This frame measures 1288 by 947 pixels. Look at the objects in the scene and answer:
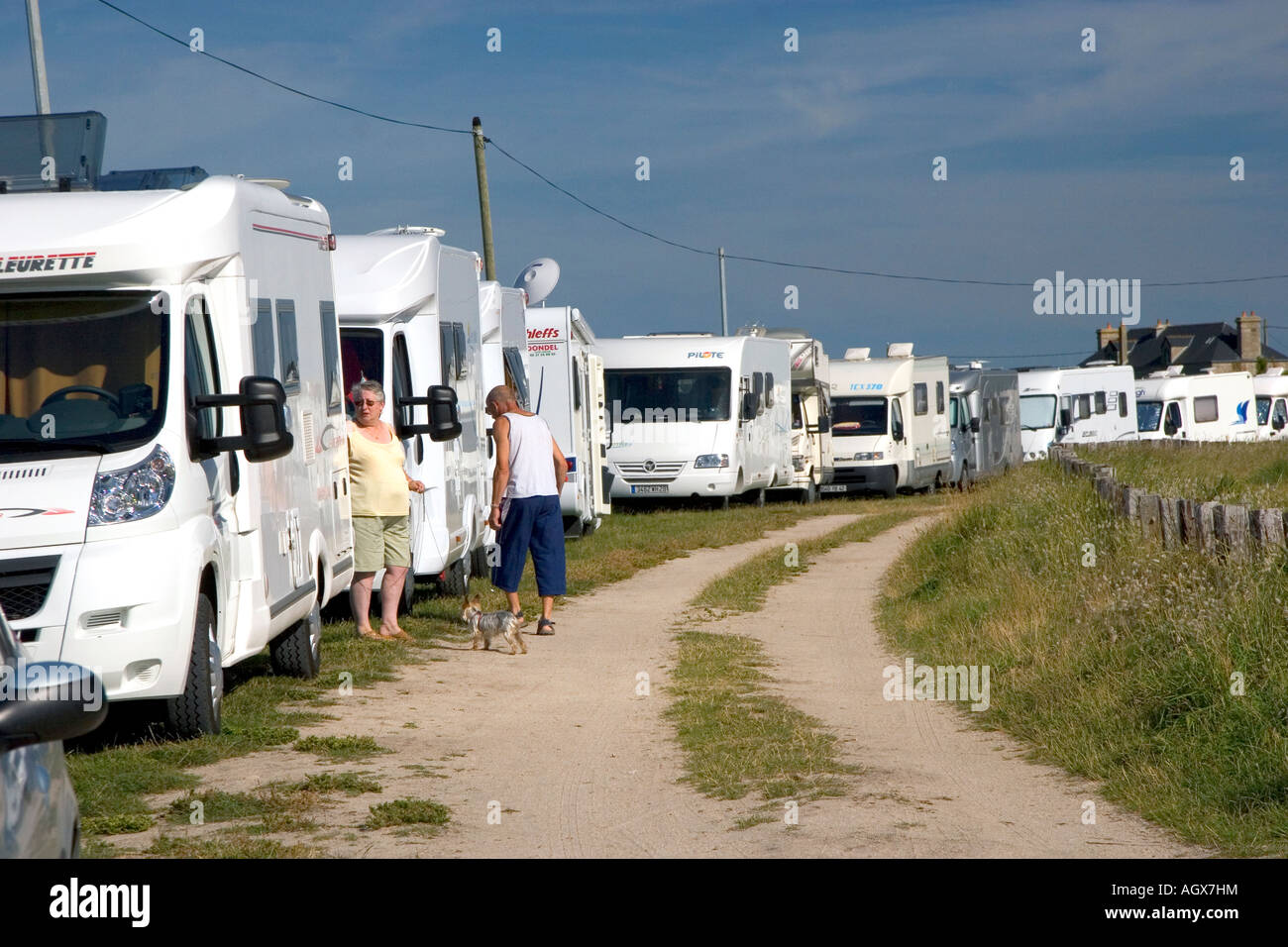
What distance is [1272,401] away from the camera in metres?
44.7

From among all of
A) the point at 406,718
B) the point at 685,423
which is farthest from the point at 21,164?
the point at 685,423

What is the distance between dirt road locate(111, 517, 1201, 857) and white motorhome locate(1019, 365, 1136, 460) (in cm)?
2682

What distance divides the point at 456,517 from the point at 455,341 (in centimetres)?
155

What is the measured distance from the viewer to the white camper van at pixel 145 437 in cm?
700

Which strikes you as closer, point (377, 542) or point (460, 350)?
point (377, 542)

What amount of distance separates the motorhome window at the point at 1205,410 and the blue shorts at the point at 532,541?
105 feet

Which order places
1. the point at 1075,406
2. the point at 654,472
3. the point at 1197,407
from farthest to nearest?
the point at 1197,407
the point at 1075,406
the point at 654,472

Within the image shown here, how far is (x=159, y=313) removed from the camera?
7746 mm

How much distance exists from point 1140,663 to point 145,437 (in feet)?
16.6

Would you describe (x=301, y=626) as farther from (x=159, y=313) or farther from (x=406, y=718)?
(x=159, y=313)

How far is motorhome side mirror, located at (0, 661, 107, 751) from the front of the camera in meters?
3.32

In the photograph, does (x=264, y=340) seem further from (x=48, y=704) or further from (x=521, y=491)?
(x=48, y=704)

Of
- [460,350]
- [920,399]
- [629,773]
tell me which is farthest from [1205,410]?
[629,773]

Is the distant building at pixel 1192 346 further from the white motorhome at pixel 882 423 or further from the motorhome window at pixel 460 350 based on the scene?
the motorhome window at pixel 460 350
